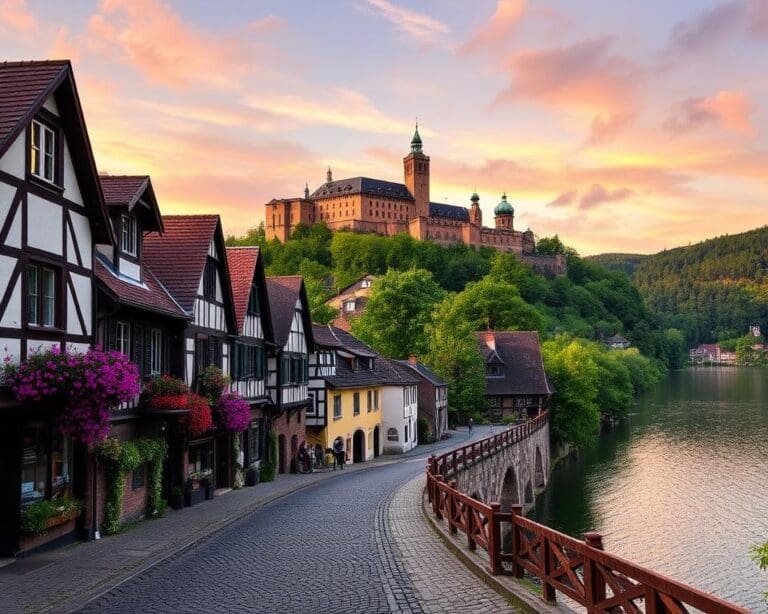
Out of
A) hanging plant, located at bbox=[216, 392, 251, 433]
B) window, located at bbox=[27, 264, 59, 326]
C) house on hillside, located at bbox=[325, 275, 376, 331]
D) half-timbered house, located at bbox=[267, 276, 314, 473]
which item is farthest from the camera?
house on hillside, located at bbox=[325, 275, 376, 331]

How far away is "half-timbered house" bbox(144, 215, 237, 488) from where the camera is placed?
21.9 metres

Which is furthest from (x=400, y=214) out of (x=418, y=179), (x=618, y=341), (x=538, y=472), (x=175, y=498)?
(x=175, y=498)

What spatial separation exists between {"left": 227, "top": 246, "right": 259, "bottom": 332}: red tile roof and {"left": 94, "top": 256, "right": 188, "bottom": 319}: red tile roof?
15.4 feet

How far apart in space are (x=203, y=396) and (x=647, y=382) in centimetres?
9439

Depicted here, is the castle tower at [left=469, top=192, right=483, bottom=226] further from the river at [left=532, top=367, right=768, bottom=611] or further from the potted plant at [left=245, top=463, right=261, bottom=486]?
the potted plant at [left=245, top=463, right=261, bottom=486]

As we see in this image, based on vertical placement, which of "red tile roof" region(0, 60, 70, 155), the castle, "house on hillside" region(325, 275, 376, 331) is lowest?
"red tile roof" region(0, 60, 70, 155)

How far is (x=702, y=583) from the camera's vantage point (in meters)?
26.5

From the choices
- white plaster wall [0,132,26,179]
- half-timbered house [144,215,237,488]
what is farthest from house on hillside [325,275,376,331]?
white plaster wall [0,132,26,179]

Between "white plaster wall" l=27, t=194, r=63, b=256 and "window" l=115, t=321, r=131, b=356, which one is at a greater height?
"white plaster wall" l=27, t=194, r=63, b=256

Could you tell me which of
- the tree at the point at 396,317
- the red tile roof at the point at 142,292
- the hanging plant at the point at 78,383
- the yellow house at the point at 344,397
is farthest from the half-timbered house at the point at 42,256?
the tree at the point at 396,317

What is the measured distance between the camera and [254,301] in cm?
2844

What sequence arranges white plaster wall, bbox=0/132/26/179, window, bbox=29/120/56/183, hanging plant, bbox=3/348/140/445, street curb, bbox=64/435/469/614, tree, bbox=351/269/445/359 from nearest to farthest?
street curb, bbox=64/435/469/614
hanging plant, bbox=3/348/140/445
white plaster wall, bbox=0/132/26/179
window, bbox=29/120/56/183
tree, bbox=351/269/445/359

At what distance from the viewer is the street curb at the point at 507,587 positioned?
10008mm

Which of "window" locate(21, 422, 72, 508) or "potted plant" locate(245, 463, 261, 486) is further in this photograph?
"potted plant" locate(245, 463, 261, 486)
